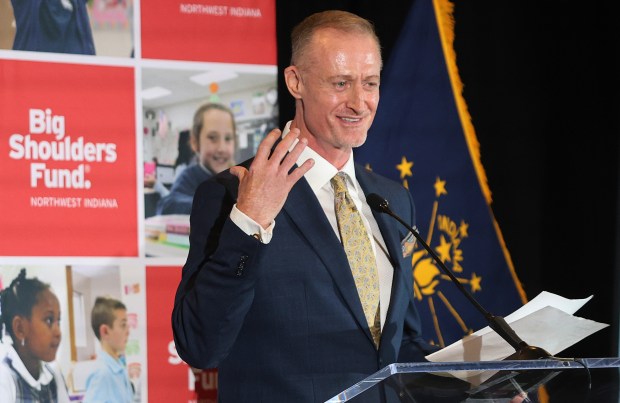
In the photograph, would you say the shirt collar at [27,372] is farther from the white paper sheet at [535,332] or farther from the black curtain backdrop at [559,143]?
the black curtain backdrop at [559,143]

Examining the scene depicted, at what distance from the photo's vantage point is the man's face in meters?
1.99

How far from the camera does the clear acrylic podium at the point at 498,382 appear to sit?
114 centimetres

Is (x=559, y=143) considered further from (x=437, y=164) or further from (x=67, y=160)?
(x=67, y=160)

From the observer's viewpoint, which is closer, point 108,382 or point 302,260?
point 302,260

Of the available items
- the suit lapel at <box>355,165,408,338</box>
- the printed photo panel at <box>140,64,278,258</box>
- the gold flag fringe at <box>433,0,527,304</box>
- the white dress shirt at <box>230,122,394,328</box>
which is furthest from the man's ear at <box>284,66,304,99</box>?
the gold flag fringe at <box>433,0,527,304</box>

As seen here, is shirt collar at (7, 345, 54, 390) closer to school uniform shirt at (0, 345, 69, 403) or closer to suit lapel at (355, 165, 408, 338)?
Answer: school uniform shirt at (0, 345, 69, 403)

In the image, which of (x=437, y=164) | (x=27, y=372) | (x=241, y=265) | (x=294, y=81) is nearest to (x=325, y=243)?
(x=241, y=265)

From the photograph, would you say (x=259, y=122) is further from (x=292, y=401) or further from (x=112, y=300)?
(x=292, y=401)

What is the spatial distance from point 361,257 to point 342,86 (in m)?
0.41

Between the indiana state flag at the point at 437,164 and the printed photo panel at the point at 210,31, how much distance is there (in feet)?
1.88

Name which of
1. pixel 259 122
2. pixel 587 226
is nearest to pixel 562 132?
pixel 587 226

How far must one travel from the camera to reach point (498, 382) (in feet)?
3.92

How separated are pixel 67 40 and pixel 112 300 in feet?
2.98

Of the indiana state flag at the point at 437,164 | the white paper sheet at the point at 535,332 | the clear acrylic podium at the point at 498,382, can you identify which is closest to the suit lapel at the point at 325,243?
the white paper sheet at the point at 535,332
